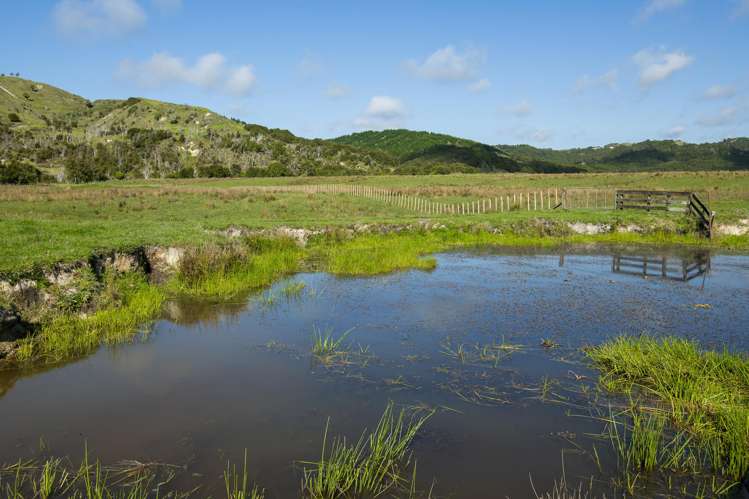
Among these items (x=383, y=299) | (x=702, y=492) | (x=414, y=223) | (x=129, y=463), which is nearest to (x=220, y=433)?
(x=129, y=463)

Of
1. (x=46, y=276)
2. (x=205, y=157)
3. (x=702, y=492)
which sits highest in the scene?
(x=205, y=157)

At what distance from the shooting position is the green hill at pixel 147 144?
91062 mm

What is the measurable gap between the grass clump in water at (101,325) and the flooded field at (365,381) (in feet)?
1.43

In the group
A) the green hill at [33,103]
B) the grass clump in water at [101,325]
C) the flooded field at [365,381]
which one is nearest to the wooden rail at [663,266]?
the flooded field at [365,381]

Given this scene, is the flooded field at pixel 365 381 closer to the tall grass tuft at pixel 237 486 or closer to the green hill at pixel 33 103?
the tall grass tuft at pixel 237 486

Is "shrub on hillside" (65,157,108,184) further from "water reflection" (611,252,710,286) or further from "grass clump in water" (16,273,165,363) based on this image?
"water reflection" (611,252,710,286)

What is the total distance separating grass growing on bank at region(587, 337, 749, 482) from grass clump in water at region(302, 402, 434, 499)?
247 cm

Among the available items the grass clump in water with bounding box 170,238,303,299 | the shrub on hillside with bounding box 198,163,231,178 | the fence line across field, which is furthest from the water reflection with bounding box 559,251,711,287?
the shrub on hillside with bounding box 198,163,231,178

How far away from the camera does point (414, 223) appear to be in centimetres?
2666

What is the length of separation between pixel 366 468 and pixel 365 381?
2.67m

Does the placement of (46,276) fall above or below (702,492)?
above

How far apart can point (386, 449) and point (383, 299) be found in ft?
25.2

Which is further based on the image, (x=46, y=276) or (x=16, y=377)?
(x=46, y=276)

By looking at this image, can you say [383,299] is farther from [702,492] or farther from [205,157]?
[205,157]
